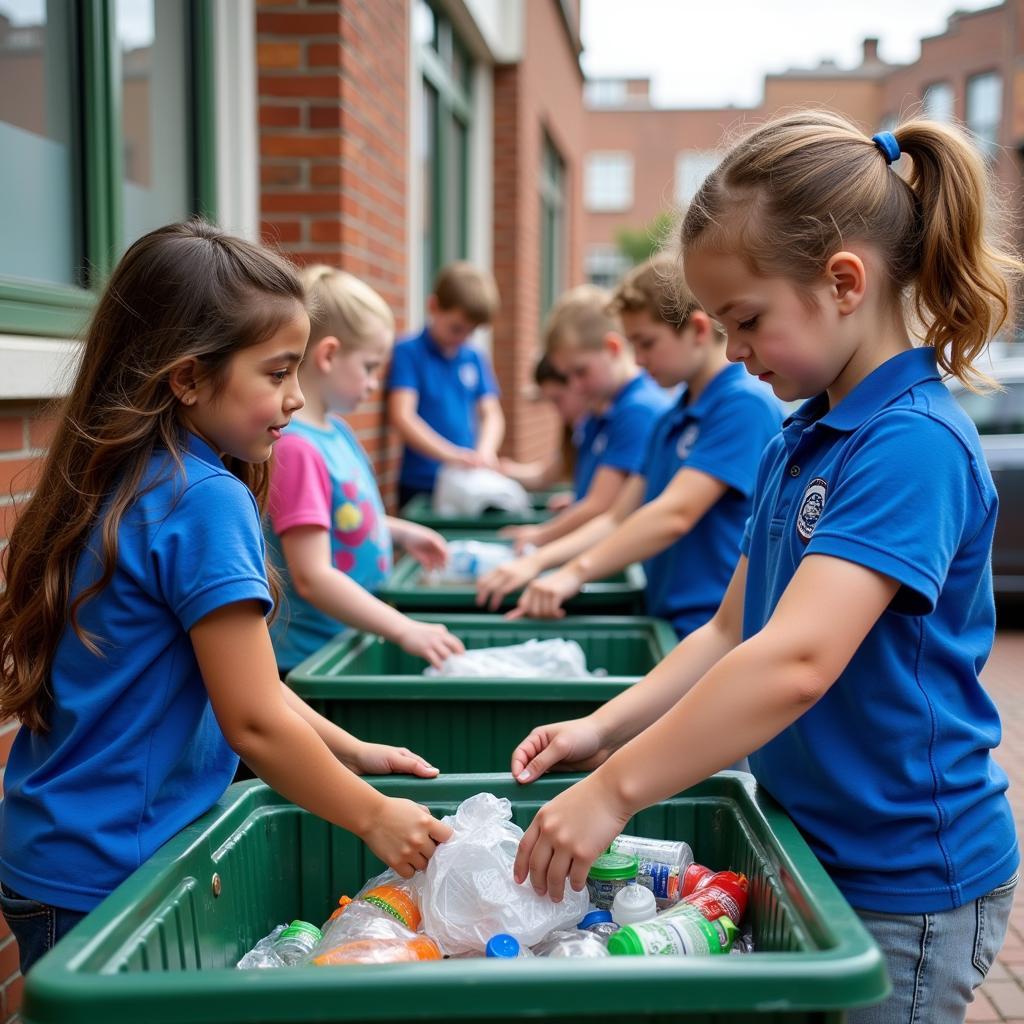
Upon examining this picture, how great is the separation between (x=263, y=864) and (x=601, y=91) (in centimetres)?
5465

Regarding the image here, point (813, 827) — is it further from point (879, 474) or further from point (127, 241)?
point (127, 241)

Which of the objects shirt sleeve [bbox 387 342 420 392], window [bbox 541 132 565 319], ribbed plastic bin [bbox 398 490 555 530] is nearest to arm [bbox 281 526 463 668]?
ribbed plastic bin [bbox 398 490 555 530]

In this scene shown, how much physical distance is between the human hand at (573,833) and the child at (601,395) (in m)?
2.47

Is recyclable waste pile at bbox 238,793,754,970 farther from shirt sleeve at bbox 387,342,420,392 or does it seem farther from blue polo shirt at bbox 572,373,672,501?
shirt sleeve at bbox 387,342,420,392

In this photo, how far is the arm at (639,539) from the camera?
2.76 m

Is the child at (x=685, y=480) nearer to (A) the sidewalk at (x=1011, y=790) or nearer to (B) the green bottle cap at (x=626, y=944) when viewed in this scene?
(A) the sidewalk at (x=1011, y=790)

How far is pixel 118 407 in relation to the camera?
1.54 metres

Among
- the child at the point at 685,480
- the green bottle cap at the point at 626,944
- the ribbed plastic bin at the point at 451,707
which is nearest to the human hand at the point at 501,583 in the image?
the child at the point at 685,480

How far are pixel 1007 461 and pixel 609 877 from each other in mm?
6973

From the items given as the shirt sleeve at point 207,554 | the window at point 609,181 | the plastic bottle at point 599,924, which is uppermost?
the window at point 609,181

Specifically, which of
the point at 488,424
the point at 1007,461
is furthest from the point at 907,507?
the point at 1007,461

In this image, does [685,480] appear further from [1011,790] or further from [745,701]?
[1011,790]

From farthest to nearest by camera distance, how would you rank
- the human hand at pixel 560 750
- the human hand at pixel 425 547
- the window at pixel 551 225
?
the window at pixel 551 225
the human hand at pixel 425 547
the human hand at pixel 560 750

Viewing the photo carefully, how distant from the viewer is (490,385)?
618cm
